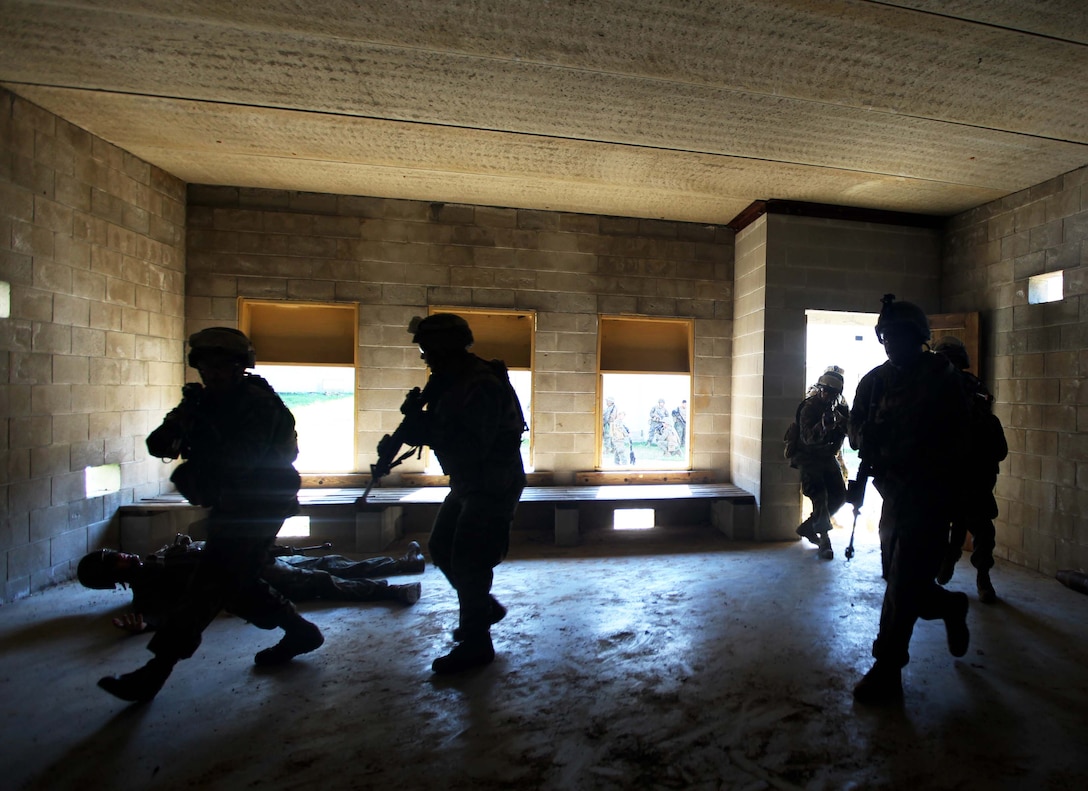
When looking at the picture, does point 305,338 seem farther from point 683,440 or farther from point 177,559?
point 683,440

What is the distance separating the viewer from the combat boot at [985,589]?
3.34 m

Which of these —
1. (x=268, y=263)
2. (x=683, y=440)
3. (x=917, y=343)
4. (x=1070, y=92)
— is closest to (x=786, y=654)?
(x=917, y=343)

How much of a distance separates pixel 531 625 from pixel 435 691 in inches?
31.4

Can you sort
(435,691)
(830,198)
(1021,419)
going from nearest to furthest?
(435,691)
(1021,419)
(830,198)

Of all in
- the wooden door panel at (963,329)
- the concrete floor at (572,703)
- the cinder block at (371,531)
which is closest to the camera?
the concrete floor at (572,703)

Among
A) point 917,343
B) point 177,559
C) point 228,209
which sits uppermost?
point 228,209

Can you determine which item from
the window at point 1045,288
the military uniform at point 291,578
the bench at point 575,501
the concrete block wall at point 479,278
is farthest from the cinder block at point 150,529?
the window at point 1045,288

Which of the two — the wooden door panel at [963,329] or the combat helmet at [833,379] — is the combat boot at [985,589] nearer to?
the combat helmet at [833,379]

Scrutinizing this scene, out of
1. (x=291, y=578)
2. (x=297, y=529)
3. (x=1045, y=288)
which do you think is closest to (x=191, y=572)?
(x=291, y=578)

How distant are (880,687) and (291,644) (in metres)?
2.64

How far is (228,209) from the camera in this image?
4629mm

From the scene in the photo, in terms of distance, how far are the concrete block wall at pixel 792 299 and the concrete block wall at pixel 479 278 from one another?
2.10 ft

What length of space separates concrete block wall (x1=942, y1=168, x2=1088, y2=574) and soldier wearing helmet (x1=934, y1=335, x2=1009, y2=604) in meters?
0.90

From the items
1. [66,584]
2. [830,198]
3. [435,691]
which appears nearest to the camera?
[435,691]
